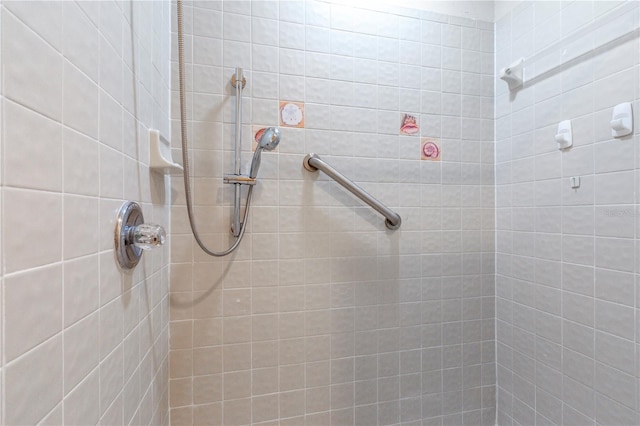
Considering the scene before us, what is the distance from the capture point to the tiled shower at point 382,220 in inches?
34.3

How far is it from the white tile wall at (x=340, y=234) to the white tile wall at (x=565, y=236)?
94 millimetres

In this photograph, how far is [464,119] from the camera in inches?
51.8

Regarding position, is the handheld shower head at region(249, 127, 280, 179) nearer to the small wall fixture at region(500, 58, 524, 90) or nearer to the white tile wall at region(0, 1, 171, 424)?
the white tile wall at region(0, 1, 171, 424)

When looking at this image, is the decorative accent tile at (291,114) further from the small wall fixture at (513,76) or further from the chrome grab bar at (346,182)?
the small wall fixture at (513,76)

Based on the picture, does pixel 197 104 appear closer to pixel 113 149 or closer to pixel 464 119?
pixel 113 149

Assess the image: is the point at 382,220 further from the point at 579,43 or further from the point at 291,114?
the point at 579,43

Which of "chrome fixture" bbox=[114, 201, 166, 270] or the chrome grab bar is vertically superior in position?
the chrome grab bar

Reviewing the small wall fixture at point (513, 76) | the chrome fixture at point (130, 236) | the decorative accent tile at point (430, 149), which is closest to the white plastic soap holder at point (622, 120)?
the small wall fixture at point (513, 76)

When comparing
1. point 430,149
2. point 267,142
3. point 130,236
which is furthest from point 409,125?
point 130,236

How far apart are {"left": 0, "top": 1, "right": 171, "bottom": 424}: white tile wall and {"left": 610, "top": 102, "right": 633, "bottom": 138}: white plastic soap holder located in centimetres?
129

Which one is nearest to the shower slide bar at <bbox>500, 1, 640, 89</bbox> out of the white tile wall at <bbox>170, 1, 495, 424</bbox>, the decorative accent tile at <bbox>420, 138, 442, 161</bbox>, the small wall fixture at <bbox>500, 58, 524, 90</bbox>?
the small wall fixture at <bbox>500, 58, 524, 90</bbox>

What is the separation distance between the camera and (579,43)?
100 centimetres

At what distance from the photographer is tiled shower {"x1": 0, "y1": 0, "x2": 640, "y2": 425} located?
87 cm

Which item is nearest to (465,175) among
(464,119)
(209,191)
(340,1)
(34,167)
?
(464,119)
